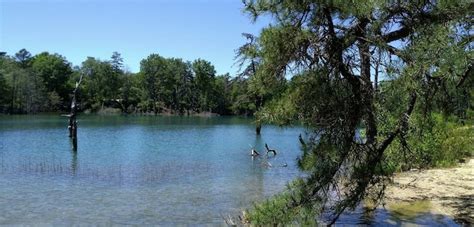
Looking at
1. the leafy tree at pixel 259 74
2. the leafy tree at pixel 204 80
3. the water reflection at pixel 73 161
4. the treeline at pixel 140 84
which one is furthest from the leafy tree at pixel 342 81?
the leafy tree at pixel 204 80

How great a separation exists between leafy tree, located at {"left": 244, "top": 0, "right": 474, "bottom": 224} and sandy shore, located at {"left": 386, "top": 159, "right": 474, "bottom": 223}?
185 inches

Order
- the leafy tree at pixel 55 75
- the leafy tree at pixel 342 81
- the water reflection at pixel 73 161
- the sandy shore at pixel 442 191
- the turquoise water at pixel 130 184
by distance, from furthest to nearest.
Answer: the leafy tree at pixel 55 75 < the water reflection at pixel 73 161 < the turquoise water at pixel 130 184 < the sandy shore at pixel 442 191 < the leafy tree at pixel 342 81

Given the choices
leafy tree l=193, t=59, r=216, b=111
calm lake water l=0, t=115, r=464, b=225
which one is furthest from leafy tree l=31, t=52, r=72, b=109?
calm lake water l=0, t=115, r=464, b=225

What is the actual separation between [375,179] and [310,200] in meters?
1.29

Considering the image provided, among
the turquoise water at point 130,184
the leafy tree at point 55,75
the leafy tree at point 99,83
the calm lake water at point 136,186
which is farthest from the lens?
the leafy tree at point 99,83

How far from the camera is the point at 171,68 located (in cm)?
13025

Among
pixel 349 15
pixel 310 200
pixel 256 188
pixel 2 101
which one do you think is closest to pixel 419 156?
pixel 310 200

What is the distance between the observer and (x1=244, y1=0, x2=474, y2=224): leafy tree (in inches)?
243

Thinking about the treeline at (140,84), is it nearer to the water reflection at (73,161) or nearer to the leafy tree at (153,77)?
the leafy tree at (153,77)

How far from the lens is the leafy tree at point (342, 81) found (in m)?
6.18

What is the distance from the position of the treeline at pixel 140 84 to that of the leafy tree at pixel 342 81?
11379cm

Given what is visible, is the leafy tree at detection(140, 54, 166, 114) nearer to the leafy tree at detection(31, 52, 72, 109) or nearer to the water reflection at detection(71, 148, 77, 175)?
the leafy tree at detection(31, 52, 72, 109)

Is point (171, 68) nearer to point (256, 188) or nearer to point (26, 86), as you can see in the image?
point (26, 86)

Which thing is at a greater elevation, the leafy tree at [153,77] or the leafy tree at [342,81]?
the leafy tree at [153,77]
